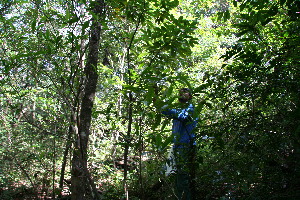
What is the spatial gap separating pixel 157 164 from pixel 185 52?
1381mm

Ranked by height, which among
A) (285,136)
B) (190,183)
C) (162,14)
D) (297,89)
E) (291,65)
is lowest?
(190,183)

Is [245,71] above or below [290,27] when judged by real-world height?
below

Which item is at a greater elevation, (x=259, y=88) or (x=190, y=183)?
(x=259, y=88)

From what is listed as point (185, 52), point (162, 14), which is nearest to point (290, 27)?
point (185, 52)

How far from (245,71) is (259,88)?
17 cm

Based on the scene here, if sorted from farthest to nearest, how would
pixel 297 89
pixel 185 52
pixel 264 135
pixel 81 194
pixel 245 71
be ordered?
pixel 81 194, pixel 185 52, pixel 264 135, pixel 245 71, pixel 297 89

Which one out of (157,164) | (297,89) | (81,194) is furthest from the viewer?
(81,194)

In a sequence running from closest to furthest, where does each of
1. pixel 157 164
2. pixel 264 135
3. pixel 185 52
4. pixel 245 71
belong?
pixel 245 71 < pixel 264 135 < pixel 185 52 < pixel 157 164

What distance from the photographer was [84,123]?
368cm

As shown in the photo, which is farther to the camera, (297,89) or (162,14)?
(162,14)

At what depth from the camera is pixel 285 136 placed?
1.90 meters

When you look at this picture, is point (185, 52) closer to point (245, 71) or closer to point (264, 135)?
point (245, 71)

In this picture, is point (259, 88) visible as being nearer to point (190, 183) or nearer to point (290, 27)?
point (290, 27)

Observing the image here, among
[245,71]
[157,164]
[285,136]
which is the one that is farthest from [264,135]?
[157,164]
